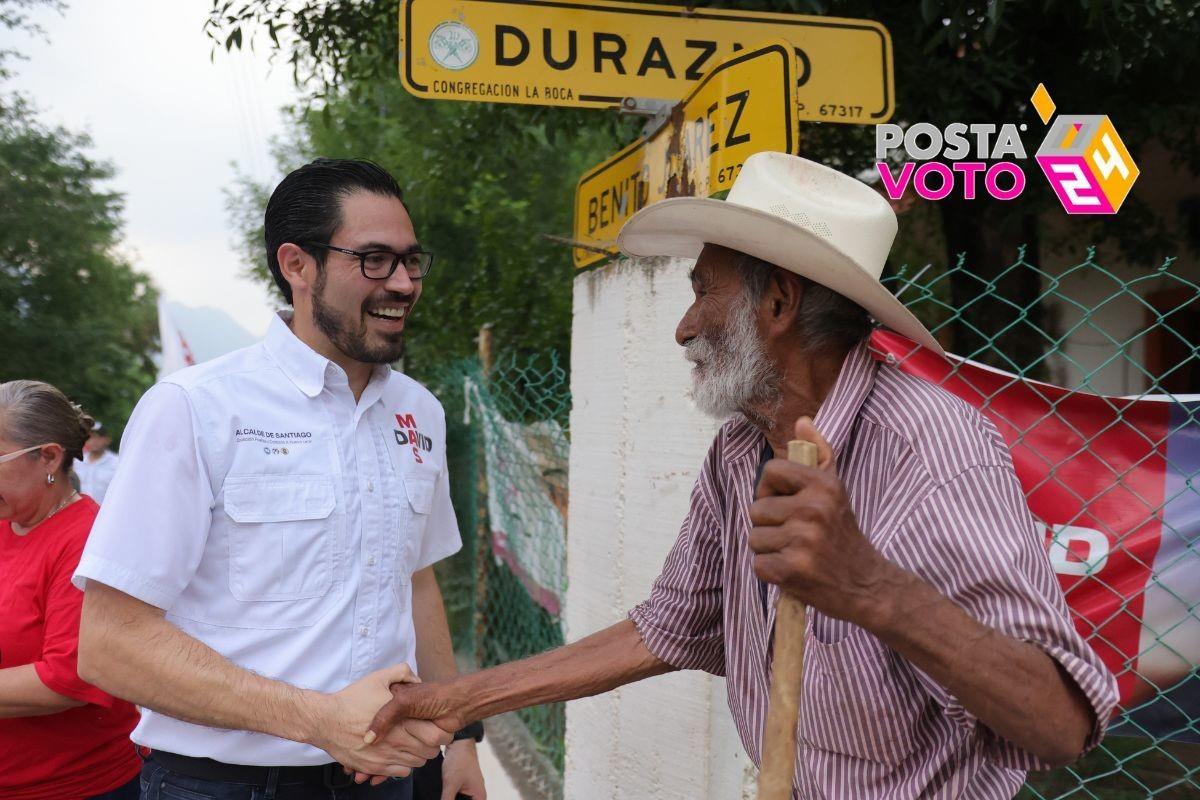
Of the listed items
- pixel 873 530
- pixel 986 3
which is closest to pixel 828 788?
pixel 873 530

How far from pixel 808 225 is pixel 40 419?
2471 millimetres

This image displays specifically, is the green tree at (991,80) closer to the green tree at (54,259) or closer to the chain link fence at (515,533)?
the chain link fence at (515,533)

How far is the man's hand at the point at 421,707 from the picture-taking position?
225 cm

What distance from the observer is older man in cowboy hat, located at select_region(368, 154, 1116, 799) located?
4.90 feet

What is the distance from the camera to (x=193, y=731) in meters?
2.25

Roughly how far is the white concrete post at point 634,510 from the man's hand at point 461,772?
631 mm

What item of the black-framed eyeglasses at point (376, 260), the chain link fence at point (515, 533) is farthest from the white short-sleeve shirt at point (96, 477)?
the black-framed eyeglasses at point (376, 260)

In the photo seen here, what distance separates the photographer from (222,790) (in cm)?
225

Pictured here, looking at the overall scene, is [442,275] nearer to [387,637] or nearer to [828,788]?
[387,637]

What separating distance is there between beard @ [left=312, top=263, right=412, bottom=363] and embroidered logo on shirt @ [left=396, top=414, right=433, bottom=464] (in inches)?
8.4

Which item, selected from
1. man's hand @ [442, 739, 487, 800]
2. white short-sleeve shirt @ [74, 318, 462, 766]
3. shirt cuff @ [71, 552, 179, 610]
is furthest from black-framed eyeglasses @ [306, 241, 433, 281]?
man's hand @ [442, 739, 487, 800]

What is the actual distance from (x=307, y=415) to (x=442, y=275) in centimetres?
933

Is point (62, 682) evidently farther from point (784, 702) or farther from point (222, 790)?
point (784, 702)

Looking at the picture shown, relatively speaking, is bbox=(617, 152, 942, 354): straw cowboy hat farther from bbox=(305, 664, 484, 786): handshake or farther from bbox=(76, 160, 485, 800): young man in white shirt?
bbox=(305, 664, 484, 786): handshake
